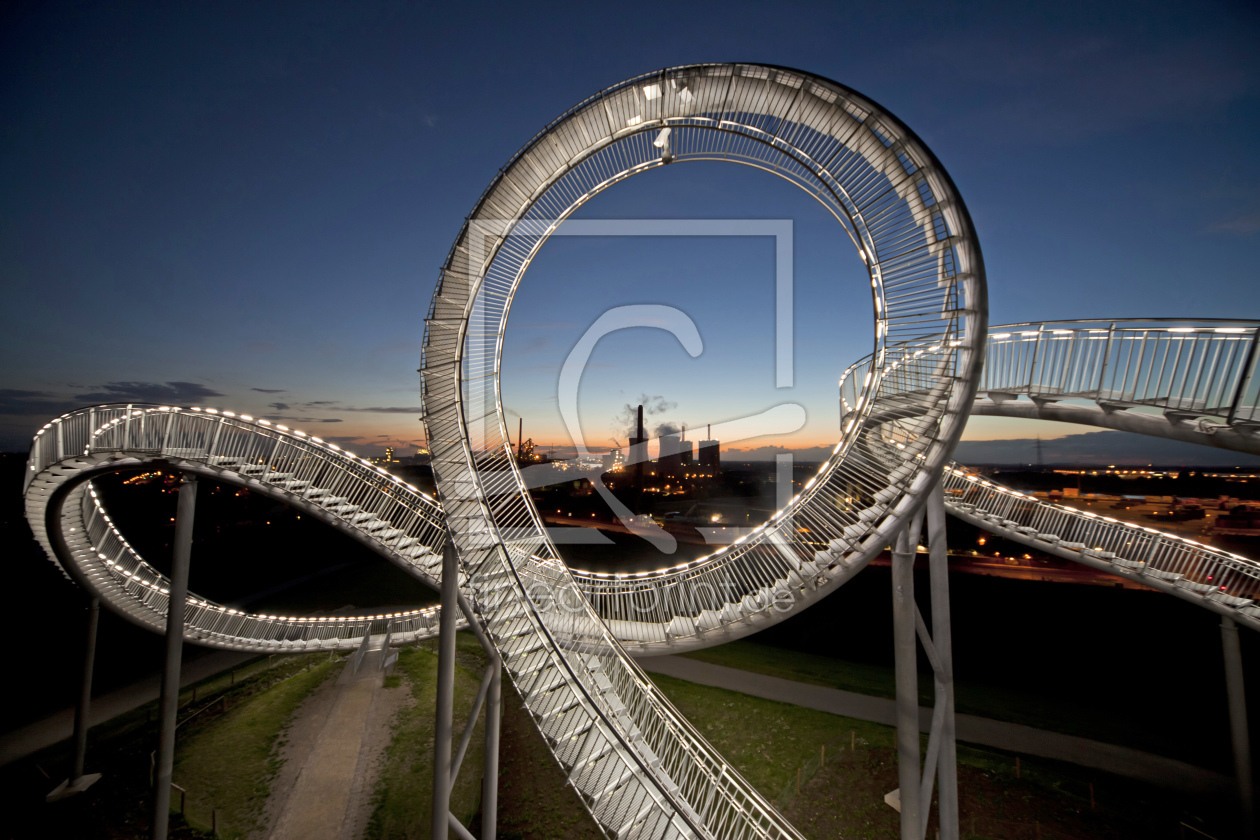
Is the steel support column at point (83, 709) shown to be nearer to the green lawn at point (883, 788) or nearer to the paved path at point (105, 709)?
the paved path at point (105, 709)

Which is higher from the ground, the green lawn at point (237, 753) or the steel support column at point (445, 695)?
the steel support column at point (445, 695)

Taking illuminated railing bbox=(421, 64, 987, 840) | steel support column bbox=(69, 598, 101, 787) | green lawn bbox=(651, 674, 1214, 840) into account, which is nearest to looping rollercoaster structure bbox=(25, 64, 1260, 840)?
illuminated railing bbox=(421, 64, 987, 840)

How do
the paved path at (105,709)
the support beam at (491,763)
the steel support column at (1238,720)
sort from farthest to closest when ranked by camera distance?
1. the paved path at (105,709)
2. the steel support column at (1238,720)
3. the support beam at (491,763)

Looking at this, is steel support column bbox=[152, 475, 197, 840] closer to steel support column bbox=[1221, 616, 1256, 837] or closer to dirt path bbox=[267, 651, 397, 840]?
dirt path bbox=[267, 651, 397, 840]

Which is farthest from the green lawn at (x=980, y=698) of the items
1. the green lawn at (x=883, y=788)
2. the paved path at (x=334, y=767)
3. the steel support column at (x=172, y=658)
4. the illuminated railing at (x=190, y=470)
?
the steel support column at (x=172, y=658)

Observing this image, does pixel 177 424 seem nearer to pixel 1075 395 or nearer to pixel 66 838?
pixel 66 838
